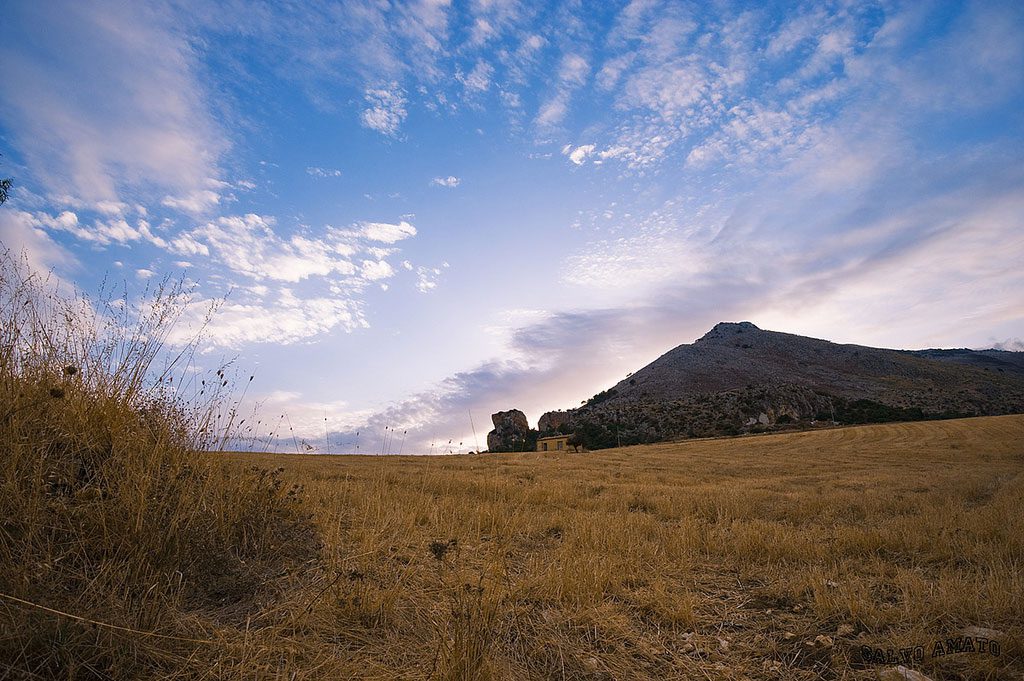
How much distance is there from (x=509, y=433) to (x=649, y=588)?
5200 cm

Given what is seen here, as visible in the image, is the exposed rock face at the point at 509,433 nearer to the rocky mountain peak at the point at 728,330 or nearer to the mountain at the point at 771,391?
the mountain at the point at 771,391

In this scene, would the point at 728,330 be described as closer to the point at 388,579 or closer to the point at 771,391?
the point at 771,391

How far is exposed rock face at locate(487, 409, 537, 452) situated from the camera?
Answer: 54491 mm

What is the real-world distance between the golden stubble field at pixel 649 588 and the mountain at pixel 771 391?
135 feet

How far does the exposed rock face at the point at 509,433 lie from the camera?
54.5 meters

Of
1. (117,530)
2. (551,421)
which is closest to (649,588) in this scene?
(117,530)

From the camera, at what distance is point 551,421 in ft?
221

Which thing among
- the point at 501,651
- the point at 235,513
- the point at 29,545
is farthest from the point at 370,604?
the point at 29,545

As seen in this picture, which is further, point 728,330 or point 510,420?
point 728,330

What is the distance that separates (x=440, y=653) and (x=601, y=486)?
8.62 metres

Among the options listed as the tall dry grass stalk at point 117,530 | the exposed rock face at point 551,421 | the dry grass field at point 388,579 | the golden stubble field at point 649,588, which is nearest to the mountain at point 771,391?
the exposed rock face at point 551,421

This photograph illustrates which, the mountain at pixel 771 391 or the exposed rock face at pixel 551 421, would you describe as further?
the exposed rock face at pixel 551 421

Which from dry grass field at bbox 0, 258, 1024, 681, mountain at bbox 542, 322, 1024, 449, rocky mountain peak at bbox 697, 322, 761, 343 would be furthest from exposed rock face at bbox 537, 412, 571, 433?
dry grass field at bbox 0, 258, 1024, 681

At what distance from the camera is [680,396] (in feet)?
229
